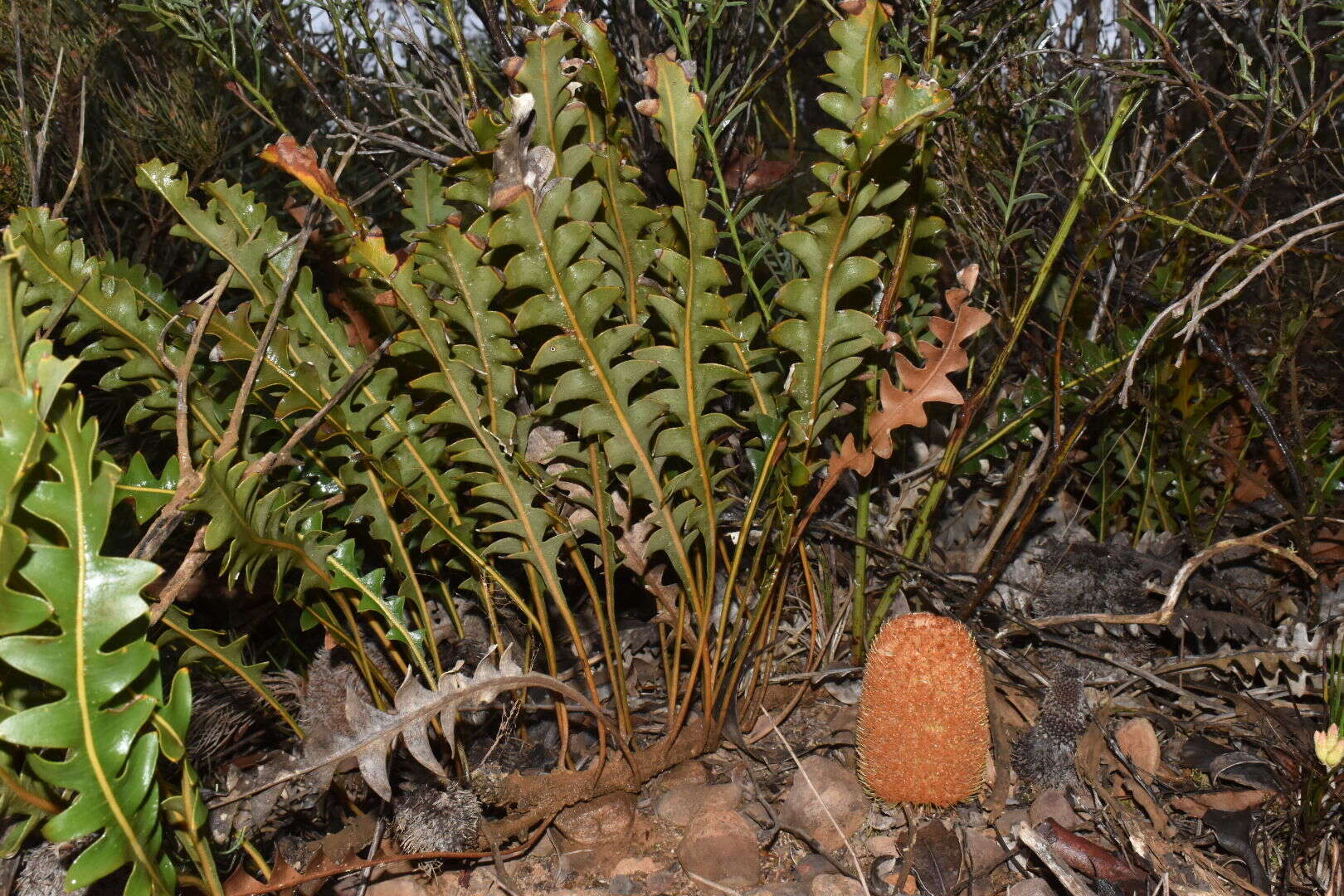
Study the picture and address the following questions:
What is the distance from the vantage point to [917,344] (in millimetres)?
1268

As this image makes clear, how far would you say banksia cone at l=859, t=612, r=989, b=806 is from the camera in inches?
48.7

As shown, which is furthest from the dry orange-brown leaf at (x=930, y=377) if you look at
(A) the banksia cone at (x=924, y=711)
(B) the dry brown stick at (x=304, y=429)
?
(B) the dry brown stick at (x=304, y=429)

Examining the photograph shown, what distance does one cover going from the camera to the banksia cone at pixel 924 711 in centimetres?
124

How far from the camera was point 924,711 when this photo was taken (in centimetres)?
124

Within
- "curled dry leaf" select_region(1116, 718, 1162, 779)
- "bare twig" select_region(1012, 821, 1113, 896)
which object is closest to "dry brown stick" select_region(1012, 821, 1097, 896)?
"bare twig" select_region(1012, 821, 1113, 896)

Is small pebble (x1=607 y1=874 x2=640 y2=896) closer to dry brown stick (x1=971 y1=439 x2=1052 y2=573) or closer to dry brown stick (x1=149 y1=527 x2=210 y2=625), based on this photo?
dry brown stick (x1=149 y1=527 x2=210 y2=625)

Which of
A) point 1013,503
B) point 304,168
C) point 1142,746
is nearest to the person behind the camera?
point 304,168

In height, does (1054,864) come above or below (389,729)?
below

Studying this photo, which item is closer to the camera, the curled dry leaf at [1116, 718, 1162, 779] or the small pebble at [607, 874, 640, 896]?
the small pebble at [607, 874, 640, 896]

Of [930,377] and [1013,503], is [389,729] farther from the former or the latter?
[1013,503]

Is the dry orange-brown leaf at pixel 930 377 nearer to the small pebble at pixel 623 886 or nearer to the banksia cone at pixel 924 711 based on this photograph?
the banksia cone at pixel 924 711

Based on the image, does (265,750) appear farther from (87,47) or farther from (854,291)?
(87,47)

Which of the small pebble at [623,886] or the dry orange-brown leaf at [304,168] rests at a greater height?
the dry orange-brown leaf at [304,168]

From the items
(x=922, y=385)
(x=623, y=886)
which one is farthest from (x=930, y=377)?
(x=623, y=886)
